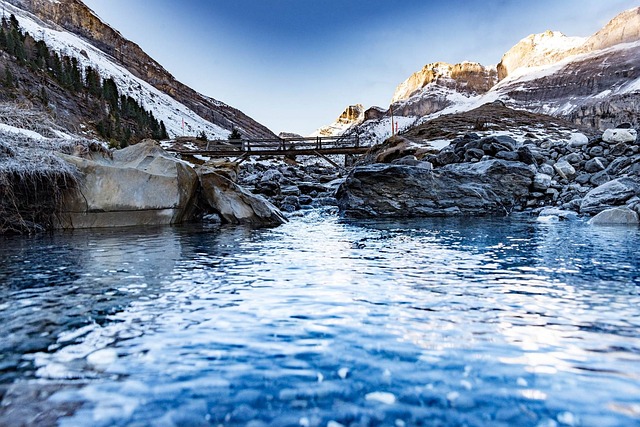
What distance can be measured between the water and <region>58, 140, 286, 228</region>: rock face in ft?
11.7

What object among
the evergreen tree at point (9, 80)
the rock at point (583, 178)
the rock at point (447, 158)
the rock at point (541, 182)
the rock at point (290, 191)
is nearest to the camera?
the rock at point (541, 182)

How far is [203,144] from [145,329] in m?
32.6

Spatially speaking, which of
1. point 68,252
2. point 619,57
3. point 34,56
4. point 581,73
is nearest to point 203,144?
point 68,252

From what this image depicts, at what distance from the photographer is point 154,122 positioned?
178ft

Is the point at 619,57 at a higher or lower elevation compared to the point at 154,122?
higher

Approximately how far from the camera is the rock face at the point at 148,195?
24.1ft

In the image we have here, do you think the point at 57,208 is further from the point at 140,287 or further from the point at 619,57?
the point at 619,57

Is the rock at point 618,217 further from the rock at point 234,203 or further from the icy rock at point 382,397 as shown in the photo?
the icy rock at point 382,397

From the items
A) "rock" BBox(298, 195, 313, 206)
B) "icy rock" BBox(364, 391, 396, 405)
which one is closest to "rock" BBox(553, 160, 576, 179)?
"rock" BBox(298, 195, 313, 206)

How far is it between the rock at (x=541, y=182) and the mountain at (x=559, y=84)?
65.5 meters

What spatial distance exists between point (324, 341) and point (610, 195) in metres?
8.38

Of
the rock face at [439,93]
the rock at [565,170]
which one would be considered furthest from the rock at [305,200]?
the rock face at [439,93]

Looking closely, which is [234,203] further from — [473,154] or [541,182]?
[473,154]

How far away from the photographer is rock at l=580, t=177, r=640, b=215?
25.2ft
